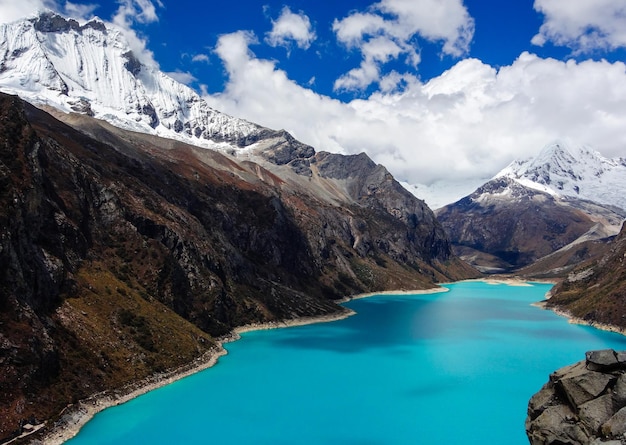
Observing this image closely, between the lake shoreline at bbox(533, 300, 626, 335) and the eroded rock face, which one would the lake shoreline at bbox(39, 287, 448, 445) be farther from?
the lake shoreline at bbox(533, 300, 626, 335)

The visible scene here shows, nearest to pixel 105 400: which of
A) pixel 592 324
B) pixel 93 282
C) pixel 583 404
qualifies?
pixel 93 282

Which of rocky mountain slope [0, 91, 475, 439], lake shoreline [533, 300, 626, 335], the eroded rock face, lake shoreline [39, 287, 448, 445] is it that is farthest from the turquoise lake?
the eroded rock face

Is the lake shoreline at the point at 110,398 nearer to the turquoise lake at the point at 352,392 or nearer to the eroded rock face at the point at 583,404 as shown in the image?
the turquoise lake at the point at 352,392

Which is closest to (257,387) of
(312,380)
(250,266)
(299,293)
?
(312,380)

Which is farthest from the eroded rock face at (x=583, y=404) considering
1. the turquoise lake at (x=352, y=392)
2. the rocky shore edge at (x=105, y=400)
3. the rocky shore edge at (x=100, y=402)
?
the rocky shore edge at (x=105, y=400)

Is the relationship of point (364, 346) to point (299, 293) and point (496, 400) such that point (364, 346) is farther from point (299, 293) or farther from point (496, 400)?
point (299, 293)

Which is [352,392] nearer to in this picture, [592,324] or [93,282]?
[93,282]
